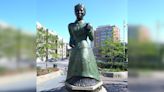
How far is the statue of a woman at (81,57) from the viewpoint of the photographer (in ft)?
8.42

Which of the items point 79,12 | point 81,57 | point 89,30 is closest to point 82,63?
point 81,57

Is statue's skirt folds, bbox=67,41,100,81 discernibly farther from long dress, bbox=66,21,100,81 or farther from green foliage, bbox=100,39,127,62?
green foliage, bbox=100,39,127,62

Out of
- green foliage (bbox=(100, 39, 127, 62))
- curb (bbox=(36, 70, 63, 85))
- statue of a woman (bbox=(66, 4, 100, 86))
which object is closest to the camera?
statue of a woman (bbox=(66, 4, 100, 86))

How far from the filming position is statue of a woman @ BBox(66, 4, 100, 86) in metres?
2.57

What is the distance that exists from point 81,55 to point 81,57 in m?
0.02

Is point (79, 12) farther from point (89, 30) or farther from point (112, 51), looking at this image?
point (112, 51)

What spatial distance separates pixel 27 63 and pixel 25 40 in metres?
0.26

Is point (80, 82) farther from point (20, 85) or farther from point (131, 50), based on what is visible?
point (20, 85)

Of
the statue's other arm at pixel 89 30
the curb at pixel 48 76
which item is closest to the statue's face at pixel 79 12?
the statue's other arm at pixel 89 30

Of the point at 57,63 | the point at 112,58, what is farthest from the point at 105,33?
the point at 57,63

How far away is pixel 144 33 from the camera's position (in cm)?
161

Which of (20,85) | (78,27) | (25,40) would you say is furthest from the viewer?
(20,85)

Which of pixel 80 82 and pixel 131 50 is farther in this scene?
pixel 80 82

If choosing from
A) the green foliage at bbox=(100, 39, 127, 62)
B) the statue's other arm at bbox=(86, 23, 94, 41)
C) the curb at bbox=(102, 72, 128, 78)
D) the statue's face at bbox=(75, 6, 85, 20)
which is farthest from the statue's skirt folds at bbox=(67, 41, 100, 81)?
the green foliage at bbox=(100, 39, 127, 62)
